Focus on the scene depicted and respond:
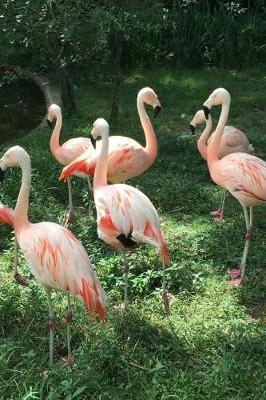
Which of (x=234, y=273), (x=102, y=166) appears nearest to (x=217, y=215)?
(x=234, y=273)

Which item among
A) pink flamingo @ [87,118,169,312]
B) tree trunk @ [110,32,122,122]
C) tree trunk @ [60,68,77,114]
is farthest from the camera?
tree trunk @ [60,68,77,114]

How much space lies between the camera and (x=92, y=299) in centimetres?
332

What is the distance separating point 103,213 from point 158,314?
0.83m

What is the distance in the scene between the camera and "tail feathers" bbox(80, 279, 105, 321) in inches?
130

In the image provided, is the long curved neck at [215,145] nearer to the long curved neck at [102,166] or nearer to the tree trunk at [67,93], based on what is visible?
the long curved neck at [102,166]

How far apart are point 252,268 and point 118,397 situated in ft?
6.04

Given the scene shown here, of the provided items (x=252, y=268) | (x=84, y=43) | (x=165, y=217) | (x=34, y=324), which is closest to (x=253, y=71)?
(x=84, y=43)

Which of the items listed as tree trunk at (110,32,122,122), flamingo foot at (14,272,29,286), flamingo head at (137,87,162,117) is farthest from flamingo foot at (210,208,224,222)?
tree trunk at (110,32,122,122)

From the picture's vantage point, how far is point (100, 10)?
6.31 metres

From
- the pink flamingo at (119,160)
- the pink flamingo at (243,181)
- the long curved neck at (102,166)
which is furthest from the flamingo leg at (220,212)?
the long curved neck at (102,166)

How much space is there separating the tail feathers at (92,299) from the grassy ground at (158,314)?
0.26 metres

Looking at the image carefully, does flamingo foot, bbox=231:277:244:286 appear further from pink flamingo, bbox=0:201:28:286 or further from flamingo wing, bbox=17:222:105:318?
pink flamingo, bbox=0:201:28:286

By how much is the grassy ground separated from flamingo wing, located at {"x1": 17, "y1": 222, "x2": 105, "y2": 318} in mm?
367

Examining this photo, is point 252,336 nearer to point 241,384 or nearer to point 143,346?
point 241,384
